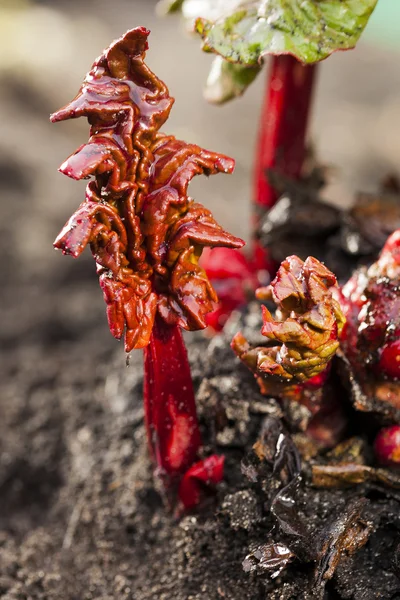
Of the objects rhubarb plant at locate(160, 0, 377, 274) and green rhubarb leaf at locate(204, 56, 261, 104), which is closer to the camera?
rhubarb plant at locate(160, 0, 377, 274)

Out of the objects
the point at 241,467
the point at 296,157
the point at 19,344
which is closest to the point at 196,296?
the point at 241,467

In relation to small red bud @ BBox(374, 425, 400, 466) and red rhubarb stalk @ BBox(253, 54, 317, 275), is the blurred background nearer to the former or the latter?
red rhubarb stalk @ BBox(253, 54, 317, 275)

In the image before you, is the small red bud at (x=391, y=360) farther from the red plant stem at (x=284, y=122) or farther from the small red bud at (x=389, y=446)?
the red plant stem at (x=284, y=122)

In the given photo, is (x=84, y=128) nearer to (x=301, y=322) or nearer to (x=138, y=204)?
(x=138, y=204)

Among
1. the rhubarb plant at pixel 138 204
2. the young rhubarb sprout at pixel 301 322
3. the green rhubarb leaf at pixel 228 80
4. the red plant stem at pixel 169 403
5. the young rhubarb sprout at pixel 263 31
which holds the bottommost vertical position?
the red plant stem at pixel 169 403

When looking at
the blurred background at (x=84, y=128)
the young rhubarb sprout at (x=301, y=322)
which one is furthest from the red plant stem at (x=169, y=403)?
the blurred background at (x=84, y=128)

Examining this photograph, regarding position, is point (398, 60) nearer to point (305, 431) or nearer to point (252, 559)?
point (305, 431)

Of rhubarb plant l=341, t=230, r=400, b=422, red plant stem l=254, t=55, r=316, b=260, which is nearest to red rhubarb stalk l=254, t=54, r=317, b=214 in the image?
red plant stem l=254, t=55, r=316, b=260

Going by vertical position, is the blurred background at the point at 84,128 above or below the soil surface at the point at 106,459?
above
